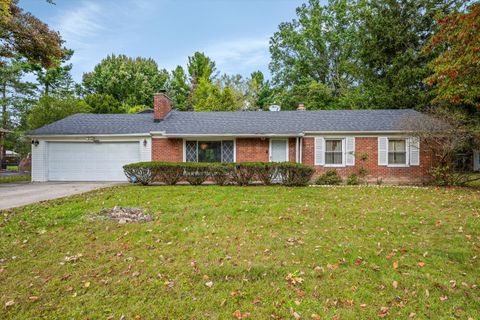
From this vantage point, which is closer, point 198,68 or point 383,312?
point 383,312

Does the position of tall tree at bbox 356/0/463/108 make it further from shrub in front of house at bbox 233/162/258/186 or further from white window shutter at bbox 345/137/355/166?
shrub in front of house at bbox 233/162/258/186

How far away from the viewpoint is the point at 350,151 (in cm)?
1359

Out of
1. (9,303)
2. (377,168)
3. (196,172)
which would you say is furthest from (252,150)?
(9,303)

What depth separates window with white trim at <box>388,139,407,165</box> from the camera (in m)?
13.5

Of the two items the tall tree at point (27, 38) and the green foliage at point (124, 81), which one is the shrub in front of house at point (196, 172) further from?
the green foliage at point (124, 81)

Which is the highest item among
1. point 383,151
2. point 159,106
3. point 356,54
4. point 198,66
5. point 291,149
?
point 198,66

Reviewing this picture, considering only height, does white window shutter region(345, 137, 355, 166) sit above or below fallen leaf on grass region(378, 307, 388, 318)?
above

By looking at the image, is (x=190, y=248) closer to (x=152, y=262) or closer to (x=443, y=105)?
(x=152, y=262)

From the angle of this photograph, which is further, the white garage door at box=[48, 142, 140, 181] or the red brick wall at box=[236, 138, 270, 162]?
the white garage door at box=[48, 142, 140, 181]

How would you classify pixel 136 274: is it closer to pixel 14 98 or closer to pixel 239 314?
pixel 239 314

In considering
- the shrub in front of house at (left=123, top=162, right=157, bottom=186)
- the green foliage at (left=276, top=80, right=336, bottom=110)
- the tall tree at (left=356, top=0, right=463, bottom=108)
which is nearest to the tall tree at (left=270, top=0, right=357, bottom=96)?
the green foliage at (left=276, top=80, right=336, bottom=110)

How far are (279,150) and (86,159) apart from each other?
10533mm

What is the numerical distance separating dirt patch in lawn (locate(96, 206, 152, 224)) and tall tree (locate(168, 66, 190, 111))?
28643 mm

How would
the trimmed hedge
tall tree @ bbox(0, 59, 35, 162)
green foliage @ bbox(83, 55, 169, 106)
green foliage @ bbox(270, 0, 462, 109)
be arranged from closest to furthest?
the trimmed hedge < green foliage @ bbox(270, 0, 462, 109) < tall tree @ bbox(0, 59, 35, 162) < green foliage @ bbox(83, 55, 169, 106)
